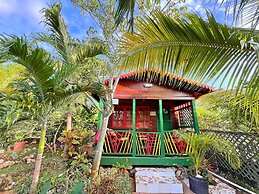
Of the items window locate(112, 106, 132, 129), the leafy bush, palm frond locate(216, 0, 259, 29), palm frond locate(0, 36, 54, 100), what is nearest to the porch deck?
the leafy bush

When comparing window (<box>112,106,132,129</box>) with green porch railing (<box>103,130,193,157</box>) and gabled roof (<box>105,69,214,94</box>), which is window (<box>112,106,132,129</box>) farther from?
gabled roof (<box>105,69,214,94</box>)

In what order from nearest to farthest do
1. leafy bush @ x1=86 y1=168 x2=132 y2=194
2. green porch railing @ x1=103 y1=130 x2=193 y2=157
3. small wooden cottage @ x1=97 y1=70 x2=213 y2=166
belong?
leafy bush @ x1=86 y1=168 x2=132 y2=194, small wooden cottage @ x1=97 y1=70 x2=213 y2=166, green porch railing @ x1=103 y1=130 x2=193 y2=157

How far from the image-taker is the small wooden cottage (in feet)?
17.9

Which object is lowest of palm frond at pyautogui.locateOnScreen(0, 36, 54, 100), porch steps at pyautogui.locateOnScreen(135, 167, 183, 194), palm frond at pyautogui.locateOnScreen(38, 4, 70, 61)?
porch steps at pyautogui.locateOnScreen(135, 167, 183, 194)

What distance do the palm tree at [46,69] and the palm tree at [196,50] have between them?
1754 millimetres

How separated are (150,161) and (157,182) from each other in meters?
1.06

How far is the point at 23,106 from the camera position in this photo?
99.8 inches

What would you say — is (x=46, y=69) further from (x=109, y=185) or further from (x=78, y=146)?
(x=78, y=146)

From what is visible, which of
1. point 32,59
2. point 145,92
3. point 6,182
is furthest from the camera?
point 145,92

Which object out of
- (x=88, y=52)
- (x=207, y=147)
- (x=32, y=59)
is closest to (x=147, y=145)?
(x=207, y=147)

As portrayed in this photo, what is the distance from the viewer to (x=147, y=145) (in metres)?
5.69

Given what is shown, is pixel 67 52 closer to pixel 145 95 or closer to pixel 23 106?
pixel 23 106

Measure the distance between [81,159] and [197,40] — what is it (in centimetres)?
474

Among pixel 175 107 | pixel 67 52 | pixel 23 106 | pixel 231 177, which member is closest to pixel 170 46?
pixel 23 106
